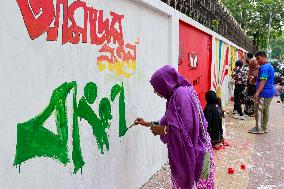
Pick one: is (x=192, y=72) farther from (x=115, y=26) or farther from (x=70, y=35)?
(x=70, y=35)

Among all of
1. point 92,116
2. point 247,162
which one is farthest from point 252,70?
point 92,116

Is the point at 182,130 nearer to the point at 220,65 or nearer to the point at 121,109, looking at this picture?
the point at 121,109

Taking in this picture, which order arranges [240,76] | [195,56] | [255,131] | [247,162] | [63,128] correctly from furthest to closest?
[240,76] → [255,131] → [195,56] → [247,162] → [63,128]

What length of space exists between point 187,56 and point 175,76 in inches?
161

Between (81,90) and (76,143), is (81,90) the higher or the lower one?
the higher one

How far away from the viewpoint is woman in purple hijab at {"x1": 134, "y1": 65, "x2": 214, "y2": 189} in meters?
2.96

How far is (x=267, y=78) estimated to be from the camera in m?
8.43

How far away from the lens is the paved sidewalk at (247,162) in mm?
5148

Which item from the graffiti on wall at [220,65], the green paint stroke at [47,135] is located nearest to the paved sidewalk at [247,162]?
the graffiti on wall at [220,65]

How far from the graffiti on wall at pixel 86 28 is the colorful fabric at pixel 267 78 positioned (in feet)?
15.1

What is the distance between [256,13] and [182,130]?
2850 centimetres

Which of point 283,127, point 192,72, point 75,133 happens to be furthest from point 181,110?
point 283,127

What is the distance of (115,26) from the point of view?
3848 millimetres

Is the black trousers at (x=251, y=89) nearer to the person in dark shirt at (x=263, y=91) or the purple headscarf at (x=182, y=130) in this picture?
the person in dark shirt at (x=263, y=91)
